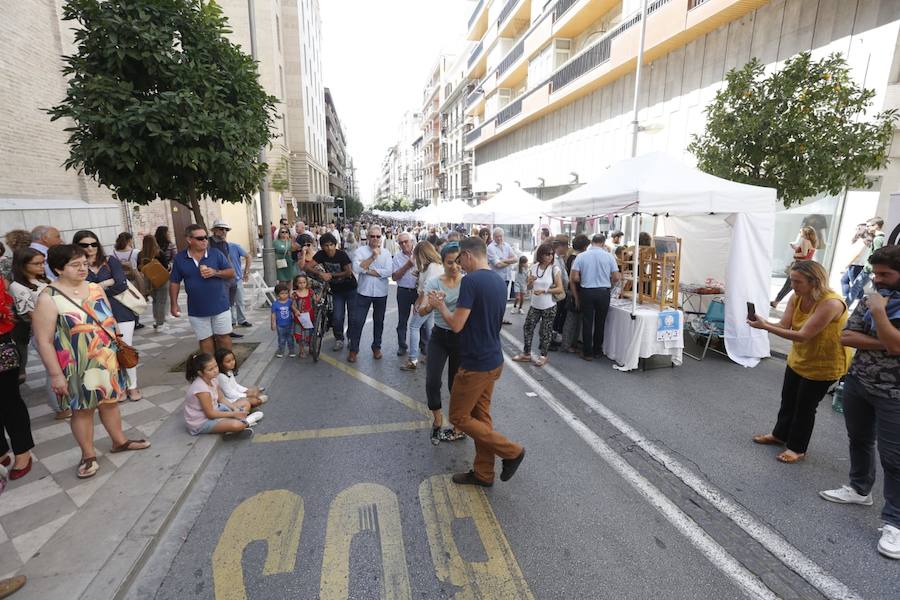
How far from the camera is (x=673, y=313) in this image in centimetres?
638

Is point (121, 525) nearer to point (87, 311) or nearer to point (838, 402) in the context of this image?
point (87, 311)

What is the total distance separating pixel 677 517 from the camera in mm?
3154

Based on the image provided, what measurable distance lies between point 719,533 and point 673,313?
3908 millimetres

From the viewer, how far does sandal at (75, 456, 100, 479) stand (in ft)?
11.4

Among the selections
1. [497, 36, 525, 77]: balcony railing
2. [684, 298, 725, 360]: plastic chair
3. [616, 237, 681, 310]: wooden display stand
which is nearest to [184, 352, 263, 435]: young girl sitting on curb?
→ [616, 237, 681, 310]: wooden display stand

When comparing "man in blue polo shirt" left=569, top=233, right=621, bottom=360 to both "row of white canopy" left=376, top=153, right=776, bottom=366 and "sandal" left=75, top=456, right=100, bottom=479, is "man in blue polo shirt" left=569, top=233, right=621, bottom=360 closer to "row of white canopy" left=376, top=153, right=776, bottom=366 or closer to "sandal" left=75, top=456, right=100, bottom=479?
"row of white canopy" left=376, top=153, right=776, bottom=366

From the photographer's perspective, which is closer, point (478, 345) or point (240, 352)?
point (478, 345)

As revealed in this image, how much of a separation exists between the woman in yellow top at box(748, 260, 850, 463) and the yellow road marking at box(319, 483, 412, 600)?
3286 mm

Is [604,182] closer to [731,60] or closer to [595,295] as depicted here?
[595,295]

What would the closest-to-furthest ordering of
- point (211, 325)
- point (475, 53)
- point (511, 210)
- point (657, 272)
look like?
point (211, 325) < point (657, 272) < point (511, 210) < point (475, 53)

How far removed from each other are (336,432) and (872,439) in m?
4.33

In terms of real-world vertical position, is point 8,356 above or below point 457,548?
above

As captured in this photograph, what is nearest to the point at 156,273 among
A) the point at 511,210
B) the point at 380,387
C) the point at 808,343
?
the point at 380,387

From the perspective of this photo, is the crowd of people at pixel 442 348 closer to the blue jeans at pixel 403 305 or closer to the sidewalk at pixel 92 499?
the sidewalk at pixel 92 499
